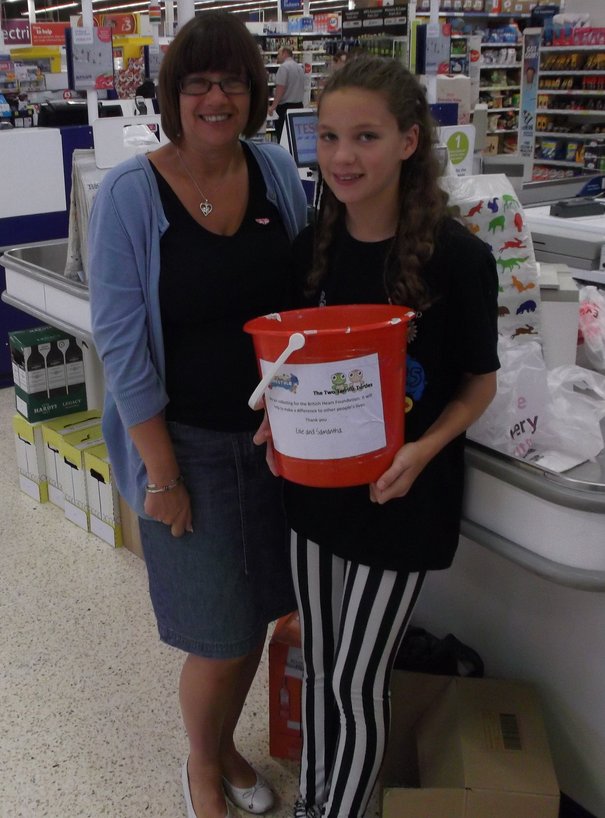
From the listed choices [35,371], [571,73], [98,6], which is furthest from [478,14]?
[98,6]

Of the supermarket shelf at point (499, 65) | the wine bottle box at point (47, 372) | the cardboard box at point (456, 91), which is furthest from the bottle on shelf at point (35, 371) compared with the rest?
the supermarket shelf at point (499, 65)

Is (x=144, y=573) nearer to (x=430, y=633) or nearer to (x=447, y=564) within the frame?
(x=430, y=633)

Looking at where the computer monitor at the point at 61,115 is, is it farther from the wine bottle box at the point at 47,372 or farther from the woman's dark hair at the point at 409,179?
the woman's dark hair at the point at 409,179

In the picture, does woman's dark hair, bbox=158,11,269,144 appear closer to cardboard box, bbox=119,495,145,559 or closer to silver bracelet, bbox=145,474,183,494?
silver bracelet, bbox=145,474,183,494

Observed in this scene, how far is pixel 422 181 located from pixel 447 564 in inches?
26.0

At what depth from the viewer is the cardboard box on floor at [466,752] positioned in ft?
5.54

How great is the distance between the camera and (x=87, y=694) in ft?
8.00

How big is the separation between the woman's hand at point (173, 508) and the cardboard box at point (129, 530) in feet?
4.79

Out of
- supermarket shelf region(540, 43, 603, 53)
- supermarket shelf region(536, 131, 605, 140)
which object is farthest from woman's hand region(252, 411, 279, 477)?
supermarket shelf region(540, 43, 603, 53)

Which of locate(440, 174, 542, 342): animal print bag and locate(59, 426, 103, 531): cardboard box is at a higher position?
locate(440, 174, 542, 342): animal print bag

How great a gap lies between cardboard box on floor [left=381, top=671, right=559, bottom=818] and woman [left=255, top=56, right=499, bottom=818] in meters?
0.18

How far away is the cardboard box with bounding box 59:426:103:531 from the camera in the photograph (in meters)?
3.25

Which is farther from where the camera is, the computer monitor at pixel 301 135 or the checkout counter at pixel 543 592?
the computer monitor at pixel 301 135

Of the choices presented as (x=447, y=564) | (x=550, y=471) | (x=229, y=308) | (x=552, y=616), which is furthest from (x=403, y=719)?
(x=229, y=308)
